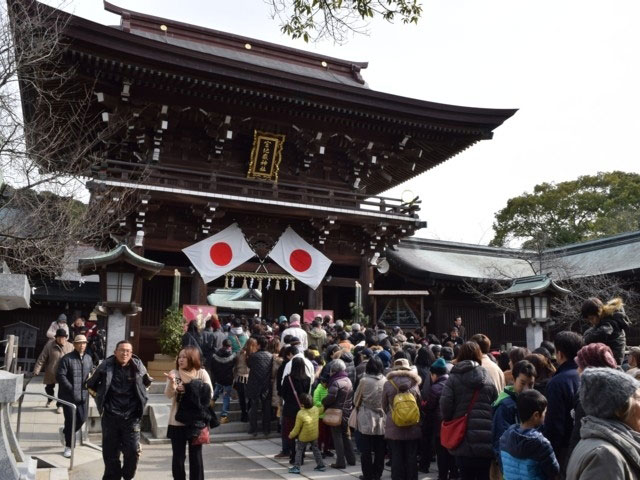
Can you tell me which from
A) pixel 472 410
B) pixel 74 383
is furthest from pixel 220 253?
pixel 472 410

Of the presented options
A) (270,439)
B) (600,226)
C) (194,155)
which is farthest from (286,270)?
(600,226)

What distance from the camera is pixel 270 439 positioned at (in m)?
9.79

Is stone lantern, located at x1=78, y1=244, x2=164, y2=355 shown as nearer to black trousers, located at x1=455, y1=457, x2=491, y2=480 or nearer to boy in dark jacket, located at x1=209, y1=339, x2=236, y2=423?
boy in dark jacket, located at x1=209, y1=339, x2=236, y2=423

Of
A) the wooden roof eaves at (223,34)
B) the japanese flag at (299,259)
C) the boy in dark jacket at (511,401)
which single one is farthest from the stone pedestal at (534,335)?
the wooden roof eaves at (223,34)

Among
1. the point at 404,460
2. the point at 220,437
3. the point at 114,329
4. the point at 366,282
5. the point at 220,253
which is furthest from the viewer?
the point at 366,282

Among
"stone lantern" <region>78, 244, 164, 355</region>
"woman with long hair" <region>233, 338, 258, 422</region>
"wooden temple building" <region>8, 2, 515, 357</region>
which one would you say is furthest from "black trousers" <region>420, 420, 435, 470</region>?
"wooden temple building" <region>8, 2, 515, 357</region>

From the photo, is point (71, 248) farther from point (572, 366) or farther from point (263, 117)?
point (572, 366)

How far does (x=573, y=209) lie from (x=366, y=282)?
28142 mm

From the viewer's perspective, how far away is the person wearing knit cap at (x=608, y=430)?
224 centimetres

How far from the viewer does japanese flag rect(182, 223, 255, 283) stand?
14.8 m

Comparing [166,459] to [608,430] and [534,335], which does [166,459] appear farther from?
[534,335]

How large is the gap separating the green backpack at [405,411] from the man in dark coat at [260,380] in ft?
12.0

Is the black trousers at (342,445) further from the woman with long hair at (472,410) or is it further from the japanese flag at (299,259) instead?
the japanese flag at (299,259)

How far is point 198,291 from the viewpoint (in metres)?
14.9
